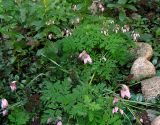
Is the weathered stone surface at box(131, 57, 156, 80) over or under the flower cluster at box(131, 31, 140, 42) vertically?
under

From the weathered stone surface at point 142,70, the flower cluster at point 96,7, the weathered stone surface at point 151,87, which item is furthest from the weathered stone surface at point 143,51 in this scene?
the flower cluster at point 96,7

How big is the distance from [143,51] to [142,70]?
0.36 meters

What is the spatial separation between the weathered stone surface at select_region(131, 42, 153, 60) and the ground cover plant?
0.19 feet

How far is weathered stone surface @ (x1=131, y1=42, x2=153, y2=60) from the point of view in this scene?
4.30m

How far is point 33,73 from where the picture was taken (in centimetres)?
410

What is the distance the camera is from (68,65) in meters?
3.96

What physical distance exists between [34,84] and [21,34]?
0.72 meters

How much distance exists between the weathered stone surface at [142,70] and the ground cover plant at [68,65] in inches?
3.5

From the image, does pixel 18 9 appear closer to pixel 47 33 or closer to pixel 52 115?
pixel 47 33

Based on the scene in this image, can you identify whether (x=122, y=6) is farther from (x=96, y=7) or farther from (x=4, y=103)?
(x=4, y=103)

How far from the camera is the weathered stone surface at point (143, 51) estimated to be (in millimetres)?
4297

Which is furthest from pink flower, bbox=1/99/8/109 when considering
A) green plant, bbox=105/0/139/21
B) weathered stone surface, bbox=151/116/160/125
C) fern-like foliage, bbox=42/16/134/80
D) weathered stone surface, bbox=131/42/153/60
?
green plant, bbox=105/0/139/21

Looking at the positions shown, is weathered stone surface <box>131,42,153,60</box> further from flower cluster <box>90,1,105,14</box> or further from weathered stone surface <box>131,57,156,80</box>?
flower cluster <box>90,1,105,14</box>

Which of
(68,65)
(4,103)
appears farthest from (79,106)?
(68,65)
